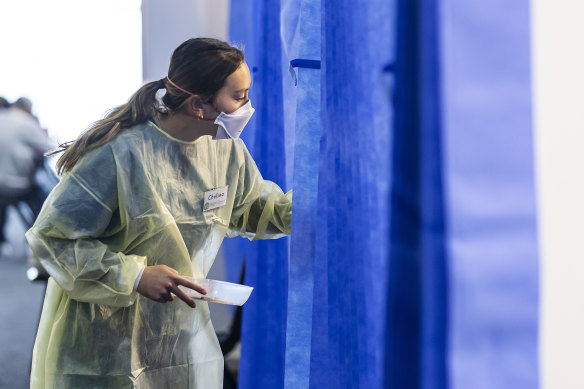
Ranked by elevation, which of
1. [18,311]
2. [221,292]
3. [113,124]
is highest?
[113,124]

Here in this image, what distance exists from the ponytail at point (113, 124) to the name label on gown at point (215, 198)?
21 cm

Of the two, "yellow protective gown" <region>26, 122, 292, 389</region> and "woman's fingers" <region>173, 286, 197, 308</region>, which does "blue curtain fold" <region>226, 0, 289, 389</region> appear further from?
"woman's fingers" <region>173, 286, 197, 308</region>

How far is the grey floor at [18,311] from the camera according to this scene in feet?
8.34

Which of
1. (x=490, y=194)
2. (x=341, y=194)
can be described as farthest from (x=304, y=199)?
(x=490, y=194)

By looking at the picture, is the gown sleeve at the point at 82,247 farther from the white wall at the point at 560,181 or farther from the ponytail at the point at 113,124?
the white wall at the point at 560,181

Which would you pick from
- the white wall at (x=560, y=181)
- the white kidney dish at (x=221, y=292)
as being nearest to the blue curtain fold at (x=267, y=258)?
the white kidney dish at (x=221, y=292)

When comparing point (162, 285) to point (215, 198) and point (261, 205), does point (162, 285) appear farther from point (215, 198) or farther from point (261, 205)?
point (261, 205)

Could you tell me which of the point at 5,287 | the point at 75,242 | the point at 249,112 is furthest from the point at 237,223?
the point at 5,287

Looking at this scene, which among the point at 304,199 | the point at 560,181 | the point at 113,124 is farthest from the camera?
the point at 113,124

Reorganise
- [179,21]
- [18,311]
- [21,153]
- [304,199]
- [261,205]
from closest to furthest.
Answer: [304,199], [261,205], [179,21], [21,153], [18,311]

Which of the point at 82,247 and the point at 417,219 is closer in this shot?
the point at 417,219

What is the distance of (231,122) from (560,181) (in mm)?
790

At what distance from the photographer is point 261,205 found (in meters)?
1.27

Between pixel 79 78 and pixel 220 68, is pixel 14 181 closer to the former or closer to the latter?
pixel 79 78
